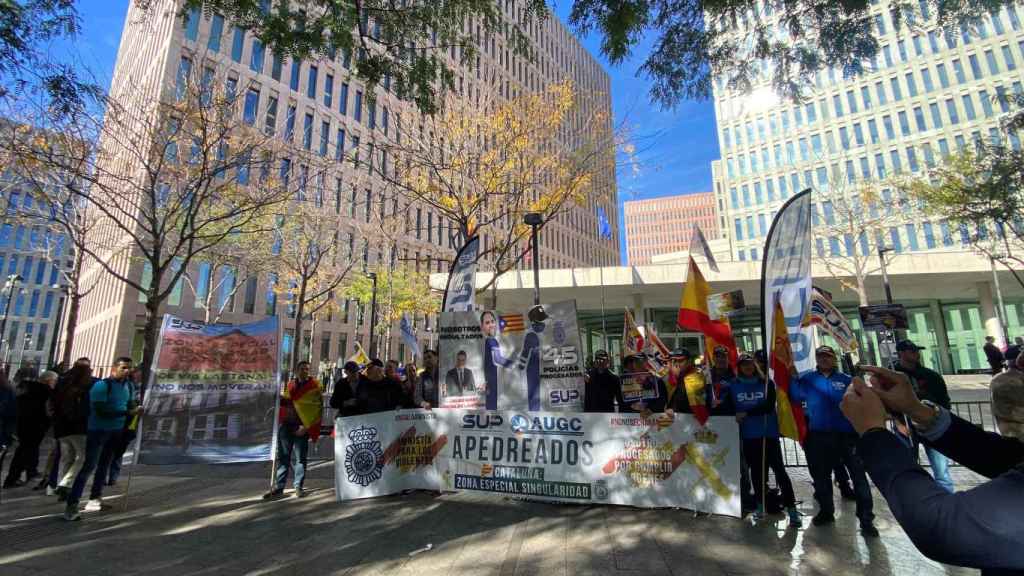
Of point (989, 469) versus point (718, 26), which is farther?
point (718, 26)

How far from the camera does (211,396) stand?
6.86 m

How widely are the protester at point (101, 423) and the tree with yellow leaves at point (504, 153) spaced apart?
898cm

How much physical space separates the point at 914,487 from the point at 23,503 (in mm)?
10361

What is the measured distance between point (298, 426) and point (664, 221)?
14405 cm

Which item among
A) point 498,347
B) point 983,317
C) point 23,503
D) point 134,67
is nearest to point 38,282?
point 134,67

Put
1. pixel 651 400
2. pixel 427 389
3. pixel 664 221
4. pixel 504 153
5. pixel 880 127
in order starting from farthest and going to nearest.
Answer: pixel 664 221, pixel 880 127, pixel 504 153, pixel 427 389, pixel 651 400

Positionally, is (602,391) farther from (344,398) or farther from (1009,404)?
(1009,404)

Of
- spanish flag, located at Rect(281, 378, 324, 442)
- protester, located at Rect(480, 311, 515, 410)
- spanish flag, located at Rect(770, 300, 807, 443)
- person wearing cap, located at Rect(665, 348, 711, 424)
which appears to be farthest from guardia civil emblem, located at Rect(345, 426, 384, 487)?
spanish flag, located at Rect(770, 300, 807, 443)

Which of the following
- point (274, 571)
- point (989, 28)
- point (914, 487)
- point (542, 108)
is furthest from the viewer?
point (989, 28)

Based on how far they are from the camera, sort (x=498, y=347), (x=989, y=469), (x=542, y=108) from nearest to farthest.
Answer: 1. (x=989, y=469)
2. (x=498, y=347)
3. (x=542, y=108)

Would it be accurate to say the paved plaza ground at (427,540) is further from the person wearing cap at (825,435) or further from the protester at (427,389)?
the protester at (427,389)

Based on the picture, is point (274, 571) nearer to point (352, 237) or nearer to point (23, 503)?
point (23, 503)

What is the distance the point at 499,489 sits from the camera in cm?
645

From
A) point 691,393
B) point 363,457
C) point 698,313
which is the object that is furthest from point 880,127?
point 363,457
